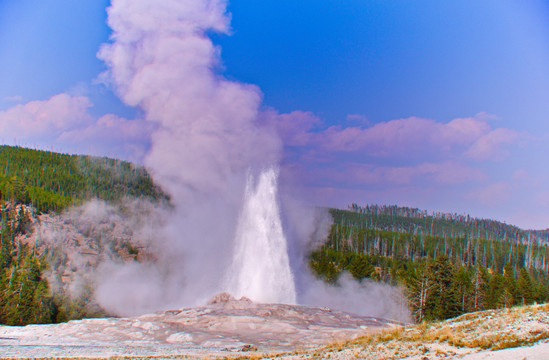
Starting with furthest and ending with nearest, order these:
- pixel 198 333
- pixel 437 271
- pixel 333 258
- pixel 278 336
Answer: pixel 333 258 → pixel 437 271 → pixel 198 333 → pixel 278 336

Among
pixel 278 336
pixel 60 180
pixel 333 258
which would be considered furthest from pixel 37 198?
pixel 278 336

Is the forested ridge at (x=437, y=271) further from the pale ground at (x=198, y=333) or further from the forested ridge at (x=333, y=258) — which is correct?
the pale ground at (x=198, y=333)

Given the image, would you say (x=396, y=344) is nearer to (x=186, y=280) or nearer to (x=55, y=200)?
(x=186, y=280)

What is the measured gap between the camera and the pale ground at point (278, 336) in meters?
16.4

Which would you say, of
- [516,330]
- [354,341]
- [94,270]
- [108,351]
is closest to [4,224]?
[94,270]

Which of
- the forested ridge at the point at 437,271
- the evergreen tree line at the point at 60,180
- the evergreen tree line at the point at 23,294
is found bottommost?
the evergreen tree line at the point at 23,294

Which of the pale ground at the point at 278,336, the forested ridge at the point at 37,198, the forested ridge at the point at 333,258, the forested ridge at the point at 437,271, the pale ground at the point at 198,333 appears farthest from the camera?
the forested ridge at the point at 37,198

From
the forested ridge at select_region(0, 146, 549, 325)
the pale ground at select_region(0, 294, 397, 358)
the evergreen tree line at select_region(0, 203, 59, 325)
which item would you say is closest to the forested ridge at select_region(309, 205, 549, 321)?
the forested ridge at select_region(0, 146, 549, 325)

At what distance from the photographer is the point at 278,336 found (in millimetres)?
32719

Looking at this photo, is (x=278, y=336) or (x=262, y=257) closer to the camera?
(x=278, y=336)

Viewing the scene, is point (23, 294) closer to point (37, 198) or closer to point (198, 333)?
point (198, 333)

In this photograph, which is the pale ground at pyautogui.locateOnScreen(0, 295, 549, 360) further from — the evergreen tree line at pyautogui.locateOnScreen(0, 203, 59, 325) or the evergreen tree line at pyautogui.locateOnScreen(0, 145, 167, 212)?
the evergreen tree line at pyautogui.locateOnScreen(0, 145, 167, 212)

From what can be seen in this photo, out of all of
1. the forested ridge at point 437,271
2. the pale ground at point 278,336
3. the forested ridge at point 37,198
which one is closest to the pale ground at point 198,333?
the pale ground at point 278,336

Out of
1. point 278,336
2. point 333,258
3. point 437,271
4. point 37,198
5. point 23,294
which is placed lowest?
point 23,294
